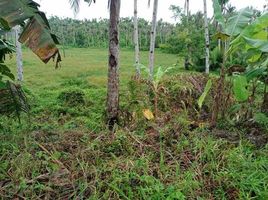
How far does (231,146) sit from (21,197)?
243 centimetres

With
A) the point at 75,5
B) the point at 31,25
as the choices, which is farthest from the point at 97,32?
the point at 31,25

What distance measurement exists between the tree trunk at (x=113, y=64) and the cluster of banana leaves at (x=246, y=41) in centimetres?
154

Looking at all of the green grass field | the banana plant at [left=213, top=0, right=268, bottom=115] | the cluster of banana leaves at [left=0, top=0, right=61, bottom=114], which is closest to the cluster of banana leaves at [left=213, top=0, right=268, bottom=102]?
the banana plant at [left=213, top=0, right=268, bottom=115]

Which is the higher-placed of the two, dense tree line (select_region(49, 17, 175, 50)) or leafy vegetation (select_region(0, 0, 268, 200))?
dense tree line (select_region(49, 17, 175, 50))

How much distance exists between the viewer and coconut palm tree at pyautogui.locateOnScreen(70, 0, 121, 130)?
201 inches

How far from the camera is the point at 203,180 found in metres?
3.17

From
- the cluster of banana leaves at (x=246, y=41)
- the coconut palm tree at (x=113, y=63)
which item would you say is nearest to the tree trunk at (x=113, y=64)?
the coconut palm tree at (x=113, y=63)

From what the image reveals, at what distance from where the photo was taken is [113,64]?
17.2 feet

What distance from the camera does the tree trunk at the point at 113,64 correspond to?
5.09 m

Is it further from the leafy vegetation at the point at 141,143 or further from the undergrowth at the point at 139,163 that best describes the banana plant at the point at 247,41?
the undergrowth at the point at 139,163

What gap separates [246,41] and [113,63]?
2037 millimetres

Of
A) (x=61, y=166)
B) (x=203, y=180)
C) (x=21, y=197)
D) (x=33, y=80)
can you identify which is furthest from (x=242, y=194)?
(x=33, y=80)

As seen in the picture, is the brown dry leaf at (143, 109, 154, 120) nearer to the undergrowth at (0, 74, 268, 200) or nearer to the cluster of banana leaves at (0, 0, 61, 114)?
the undergrowth at (0, 74, 268, 200)

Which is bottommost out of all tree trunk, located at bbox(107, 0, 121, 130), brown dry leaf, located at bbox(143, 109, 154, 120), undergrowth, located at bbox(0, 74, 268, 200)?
undergrowth, located at bbox(0, 74, 268, 200)
